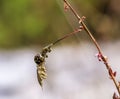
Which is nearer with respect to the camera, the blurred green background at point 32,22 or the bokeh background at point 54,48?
the bokeh background at point 54,48

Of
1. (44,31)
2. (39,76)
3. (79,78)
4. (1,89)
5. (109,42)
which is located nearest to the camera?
(39,76)

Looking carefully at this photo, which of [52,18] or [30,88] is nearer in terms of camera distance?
[30,88]

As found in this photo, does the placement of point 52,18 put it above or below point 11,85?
above

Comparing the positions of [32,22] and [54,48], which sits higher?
[32,22]

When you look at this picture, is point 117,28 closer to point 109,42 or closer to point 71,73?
point 109,42

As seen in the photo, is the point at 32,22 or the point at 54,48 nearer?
the point at 54,48

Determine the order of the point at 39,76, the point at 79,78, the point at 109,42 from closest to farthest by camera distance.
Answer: the point at 39,76 → the point at 79,78 → the point at 109,42

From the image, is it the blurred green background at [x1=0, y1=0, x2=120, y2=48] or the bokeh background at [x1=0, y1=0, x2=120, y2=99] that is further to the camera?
the blurred green background at [x1=0, y1=0, x2=120, y2=48]

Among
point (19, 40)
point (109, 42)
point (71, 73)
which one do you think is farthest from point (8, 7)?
point (71, 73)
